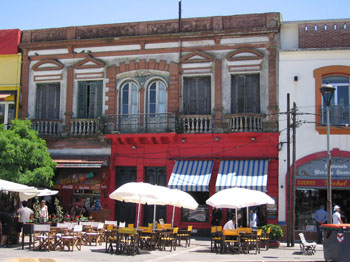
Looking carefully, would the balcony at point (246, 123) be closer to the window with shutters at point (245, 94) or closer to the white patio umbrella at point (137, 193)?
the window with shutters at point (245, 94)

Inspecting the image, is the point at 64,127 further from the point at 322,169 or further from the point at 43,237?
the point at 322,169

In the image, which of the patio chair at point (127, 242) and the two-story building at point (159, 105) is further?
the two-story building at point (159, 105)

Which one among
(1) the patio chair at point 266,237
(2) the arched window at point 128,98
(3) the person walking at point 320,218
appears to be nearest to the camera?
(1) the patio chair at point 266,237

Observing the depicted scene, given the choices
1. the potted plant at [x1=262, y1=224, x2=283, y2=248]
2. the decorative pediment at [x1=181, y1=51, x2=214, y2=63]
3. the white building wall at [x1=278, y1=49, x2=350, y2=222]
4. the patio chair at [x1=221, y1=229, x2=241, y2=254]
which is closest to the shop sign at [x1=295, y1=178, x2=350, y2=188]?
the white building wall at [x1=278, y1=49, x2=350, y2=222]

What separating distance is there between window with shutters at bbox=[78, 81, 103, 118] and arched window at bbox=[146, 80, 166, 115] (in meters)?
2.64

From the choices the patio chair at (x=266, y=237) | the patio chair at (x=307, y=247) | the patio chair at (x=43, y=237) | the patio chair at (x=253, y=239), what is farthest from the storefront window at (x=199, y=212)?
the patio chair at (x=43, y=237)

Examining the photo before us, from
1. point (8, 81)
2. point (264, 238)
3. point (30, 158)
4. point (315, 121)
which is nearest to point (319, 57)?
point (315, 121)

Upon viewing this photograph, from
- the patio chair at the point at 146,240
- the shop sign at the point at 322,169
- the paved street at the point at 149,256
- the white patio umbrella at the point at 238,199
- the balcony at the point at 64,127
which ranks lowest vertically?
the paved street at the point at 149,256

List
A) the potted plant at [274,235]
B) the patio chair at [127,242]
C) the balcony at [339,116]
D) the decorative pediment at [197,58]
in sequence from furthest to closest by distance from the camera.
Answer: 1. the decorative pediment at [197,58]
2. the balcony at [339,116]
3. the potted plant at [274,235]
4. the patio chair at [127,242]

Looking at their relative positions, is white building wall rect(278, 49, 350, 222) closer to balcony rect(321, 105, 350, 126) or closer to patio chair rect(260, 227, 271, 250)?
balcony rect(321, 105, 350, 126)

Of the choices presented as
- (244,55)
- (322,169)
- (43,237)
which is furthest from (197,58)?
(43,237)

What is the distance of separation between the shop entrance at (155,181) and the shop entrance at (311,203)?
6.31 metres

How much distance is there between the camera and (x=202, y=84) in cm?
2533

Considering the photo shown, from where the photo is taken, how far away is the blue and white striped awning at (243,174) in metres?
22.7
